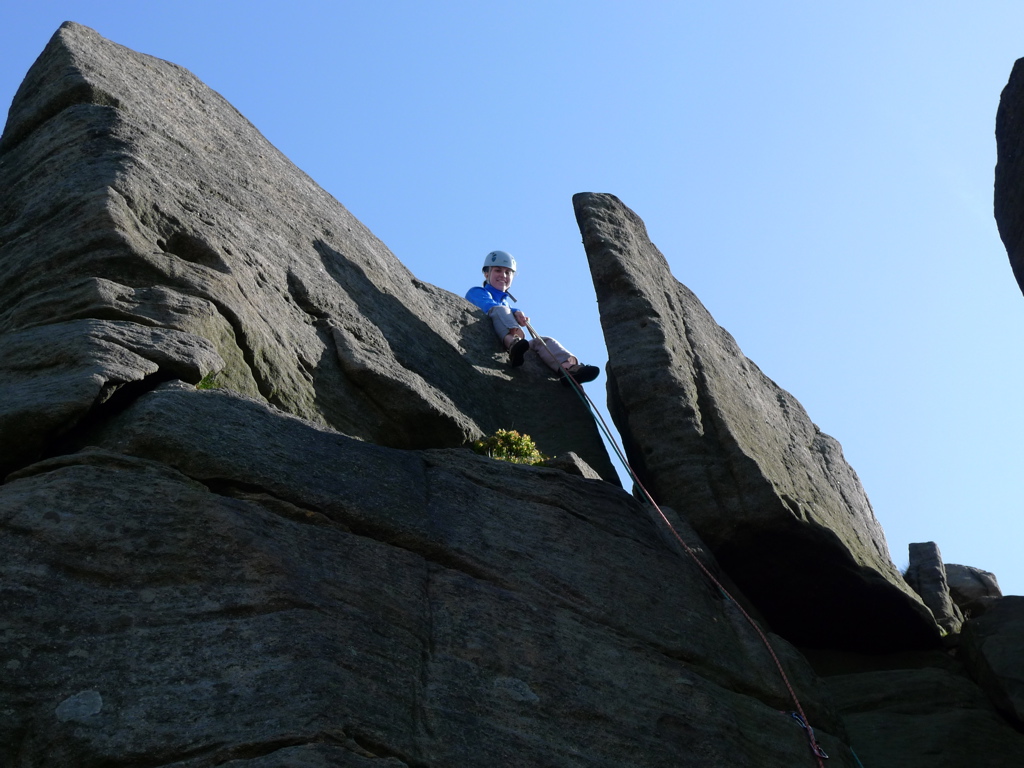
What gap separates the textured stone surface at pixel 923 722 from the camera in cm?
1077

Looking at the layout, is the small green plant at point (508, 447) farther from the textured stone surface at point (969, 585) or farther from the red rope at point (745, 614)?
the textured stone surface at point (969, 585)

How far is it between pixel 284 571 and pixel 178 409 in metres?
1.73

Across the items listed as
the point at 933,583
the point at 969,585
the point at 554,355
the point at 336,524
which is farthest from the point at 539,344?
the point at 336,524

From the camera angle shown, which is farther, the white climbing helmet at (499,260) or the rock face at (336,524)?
the white climbing helmet at (499,260)

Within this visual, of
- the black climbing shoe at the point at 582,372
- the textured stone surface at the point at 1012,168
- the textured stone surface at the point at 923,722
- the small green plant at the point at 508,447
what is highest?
the black climbing shoe at the point at 582,372

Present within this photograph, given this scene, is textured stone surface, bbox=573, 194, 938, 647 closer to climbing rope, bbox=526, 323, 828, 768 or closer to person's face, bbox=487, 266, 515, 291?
climbing rope, bbox=526, 323, 828, 768

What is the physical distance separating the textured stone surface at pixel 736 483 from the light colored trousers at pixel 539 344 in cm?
202

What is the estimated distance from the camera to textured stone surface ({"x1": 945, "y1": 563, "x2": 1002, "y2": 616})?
17.2 metres

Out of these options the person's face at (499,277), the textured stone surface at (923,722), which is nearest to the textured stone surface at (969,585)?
the textured stone surface at (923,722)

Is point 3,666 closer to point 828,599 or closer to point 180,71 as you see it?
point 828,599

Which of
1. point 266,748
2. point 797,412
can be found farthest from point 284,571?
point 797,412

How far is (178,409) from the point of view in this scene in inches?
353

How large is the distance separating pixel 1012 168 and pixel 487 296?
8782 millimetres

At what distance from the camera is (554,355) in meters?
17.0
